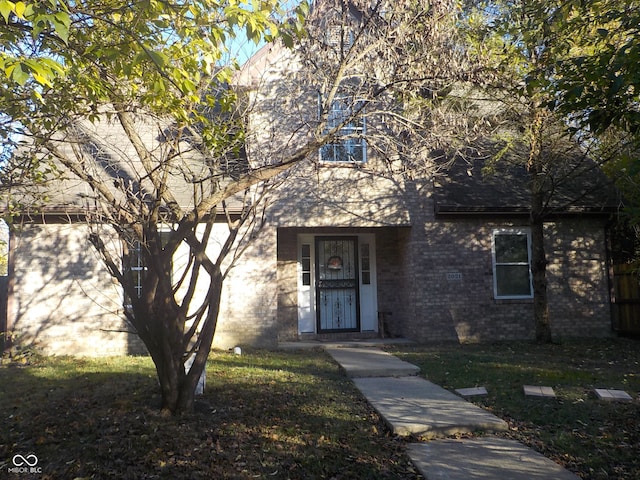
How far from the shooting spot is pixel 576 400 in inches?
240

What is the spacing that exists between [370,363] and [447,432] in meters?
3.62

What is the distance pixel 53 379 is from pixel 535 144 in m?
Answer: 8.54

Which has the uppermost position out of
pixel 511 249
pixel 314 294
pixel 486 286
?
pixel 511 249

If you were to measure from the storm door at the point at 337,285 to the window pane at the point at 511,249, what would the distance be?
326cm

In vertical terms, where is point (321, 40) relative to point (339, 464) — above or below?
above

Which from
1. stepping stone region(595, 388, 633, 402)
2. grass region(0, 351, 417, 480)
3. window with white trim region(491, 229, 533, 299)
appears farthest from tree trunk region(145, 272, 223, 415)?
window with white trim region(491, 229, 533, 299)

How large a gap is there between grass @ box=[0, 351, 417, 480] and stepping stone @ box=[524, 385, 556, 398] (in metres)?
1.97

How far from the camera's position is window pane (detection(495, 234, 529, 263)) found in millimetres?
11883

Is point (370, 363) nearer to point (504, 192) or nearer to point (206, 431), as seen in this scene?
point (206, 431)

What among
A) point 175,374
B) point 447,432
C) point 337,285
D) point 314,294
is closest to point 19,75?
point 175,374

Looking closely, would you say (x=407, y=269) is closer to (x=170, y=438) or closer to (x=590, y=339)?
(x=590, y=339)

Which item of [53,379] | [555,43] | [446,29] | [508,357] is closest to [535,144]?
[555,43]

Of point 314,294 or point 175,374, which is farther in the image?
point 314,294

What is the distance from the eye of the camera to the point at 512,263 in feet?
39.0
